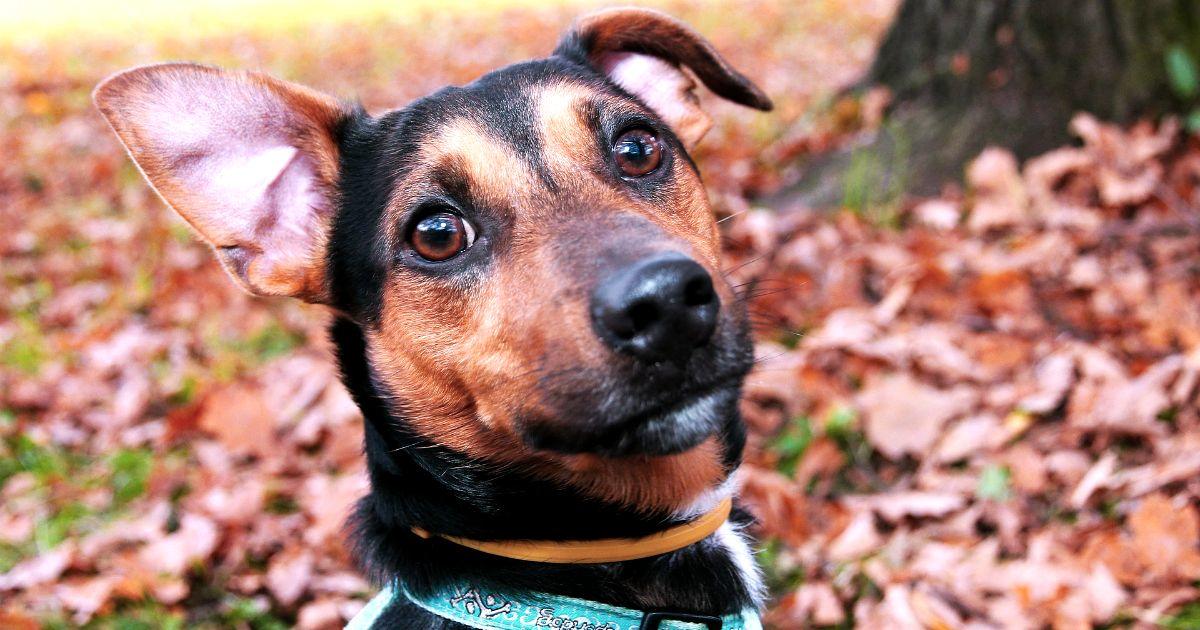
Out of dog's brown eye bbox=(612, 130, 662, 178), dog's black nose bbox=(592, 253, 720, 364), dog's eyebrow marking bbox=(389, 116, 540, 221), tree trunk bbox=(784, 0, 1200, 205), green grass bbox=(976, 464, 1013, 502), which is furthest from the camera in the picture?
tree trunk bbox=(784, 0, 1200, 205)

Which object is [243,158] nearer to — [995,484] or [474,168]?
[474,168]

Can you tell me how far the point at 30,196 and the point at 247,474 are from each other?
7022 millimetres

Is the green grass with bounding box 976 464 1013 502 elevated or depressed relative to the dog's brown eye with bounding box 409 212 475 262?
depressed

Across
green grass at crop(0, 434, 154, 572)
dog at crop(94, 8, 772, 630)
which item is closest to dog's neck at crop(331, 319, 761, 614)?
dog at crop(94, 8, 772, 630)

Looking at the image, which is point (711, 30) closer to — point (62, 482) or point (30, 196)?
point (30, 196)

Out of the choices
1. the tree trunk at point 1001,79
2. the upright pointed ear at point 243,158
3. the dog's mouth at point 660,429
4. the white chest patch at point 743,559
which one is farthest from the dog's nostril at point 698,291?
the tree trunk at point 1001,79

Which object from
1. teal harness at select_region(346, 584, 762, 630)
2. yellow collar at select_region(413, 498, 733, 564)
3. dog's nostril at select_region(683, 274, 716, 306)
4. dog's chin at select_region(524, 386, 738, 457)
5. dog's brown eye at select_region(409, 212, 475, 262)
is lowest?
teal harness at select_region(346, 584, 762, 630)

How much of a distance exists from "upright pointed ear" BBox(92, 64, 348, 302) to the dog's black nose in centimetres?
134

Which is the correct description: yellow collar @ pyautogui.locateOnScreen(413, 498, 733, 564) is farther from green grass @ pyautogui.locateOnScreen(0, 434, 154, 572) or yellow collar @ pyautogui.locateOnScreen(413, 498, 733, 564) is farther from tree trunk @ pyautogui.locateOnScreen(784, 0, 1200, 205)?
tree trunk @ pyautogui.locateOnScreen(784, 0, 1200, 205)

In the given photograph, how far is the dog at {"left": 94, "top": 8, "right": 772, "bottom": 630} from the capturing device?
8.45 ft

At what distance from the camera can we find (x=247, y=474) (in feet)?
17.7

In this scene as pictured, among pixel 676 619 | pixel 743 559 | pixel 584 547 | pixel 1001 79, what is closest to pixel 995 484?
pixel 743 559

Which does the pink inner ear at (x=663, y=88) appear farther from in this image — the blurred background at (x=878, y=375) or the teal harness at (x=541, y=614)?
the teal harness at (x=541, y=614)

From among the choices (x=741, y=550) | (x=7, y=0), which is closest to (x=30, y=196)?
(x=741, y=550)
